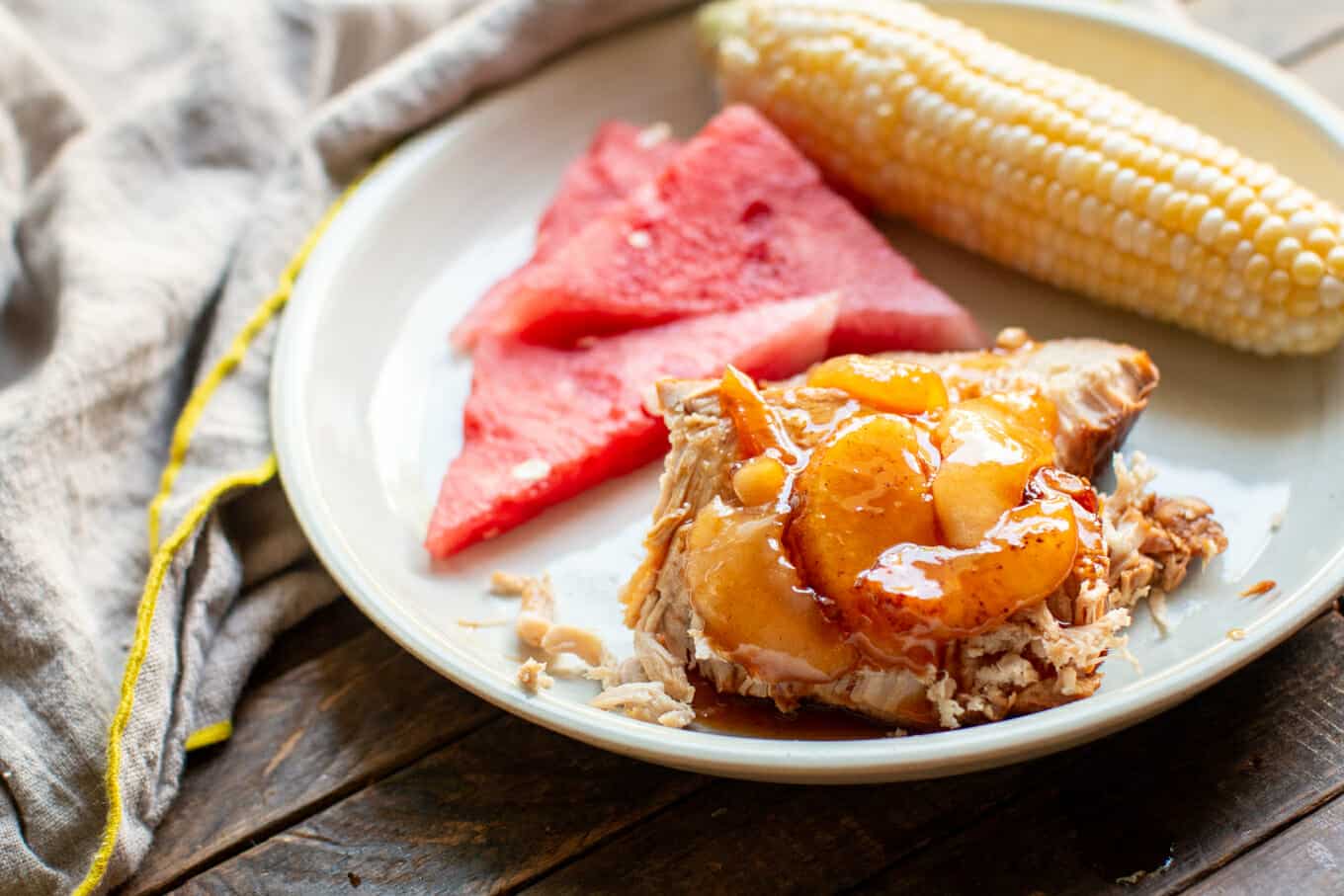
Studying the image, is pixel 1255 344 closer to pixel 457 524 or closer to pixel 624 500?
pixel 624 500

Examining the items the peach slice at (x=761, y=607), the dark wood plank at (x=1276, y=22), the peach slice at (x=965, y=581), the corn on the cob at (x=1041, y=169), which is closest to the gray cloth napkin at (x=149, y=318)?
the corn on the cob at (x=1041, y=169)

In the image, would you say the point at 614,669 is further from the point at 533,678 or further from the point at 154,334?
the point at 154,334

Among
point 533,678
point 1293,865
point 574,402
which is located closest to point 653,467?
point 574,402

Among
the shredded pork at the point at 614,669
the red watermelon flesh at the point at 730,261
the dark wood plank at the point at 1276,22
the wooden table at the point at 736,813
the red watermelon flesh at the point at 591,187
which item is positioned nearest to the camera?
the wooden table at the point at 736,813

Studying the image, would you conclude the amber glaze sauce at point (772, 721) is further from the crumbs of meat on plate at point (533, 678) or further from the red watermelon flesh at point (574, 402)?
the red watermelon flesh at point (574, 402)

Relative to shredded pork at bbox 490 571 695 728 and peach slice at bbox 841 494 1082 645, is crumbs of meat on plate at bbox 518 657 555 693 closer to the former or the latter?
shredded pork at bbox 490 571 695 728

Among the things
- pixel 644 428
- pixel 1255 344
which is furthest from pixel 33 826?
pixel 1255 344

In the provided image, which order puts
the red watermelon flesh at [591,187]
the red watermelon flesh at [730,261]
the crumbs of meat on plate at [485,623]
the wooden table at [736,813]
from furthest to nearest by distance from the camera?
1. the red watermelon flesh at [591,187]
2. the red watermelon flesh at [730,261]
3. the crumbs of meat on plate at [485,623]
4. the wooden table at [736,813]
